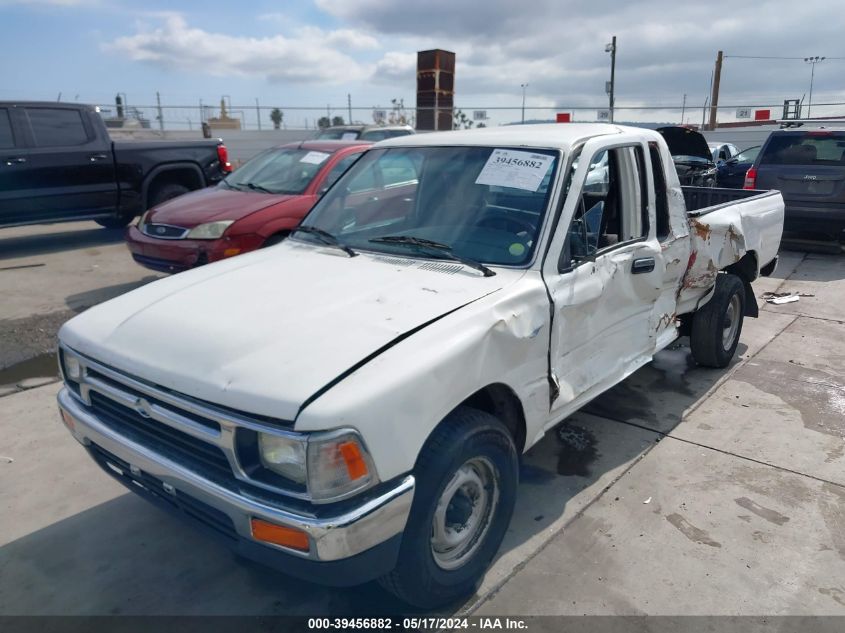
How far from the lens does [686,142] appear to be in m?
10.8

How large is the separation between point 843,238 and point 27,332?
1045 centimetres

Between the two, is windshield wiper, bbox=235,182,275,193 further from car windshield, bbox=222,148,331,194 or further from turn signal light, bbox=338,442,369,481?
turn signal light, bbox=338,442,369,481

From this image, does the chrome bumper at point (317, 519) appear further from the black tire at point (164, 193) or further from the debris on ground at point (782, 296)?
the black tire at point (164, 193)

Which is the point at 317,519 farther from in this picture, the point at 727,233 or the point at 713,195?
the point at 713,195

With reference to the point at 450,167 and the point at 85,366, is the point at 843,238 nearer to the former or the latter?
the point at 450,167

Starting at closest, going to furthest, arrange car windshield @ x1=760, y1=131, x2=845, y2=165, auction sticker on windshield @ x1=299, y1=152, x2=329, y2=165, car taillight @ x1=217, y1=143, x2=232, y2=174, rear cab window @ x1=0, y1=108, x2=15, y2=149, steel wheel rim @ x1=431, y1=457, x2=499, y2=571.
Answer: steel wheel rim @ x1=431, y1=457, x2=499, y2=571 → auction sticker on windshield @ x1=299, y1=152, x2=329, y2=165 → rear cab window @ x1=0, y1=108, x2=15, y2=149 → car windshield @ x1=760, y1=131, x2=845, y2=165 → car taillight @ x1=217, y1=143, x2=232, y2=174

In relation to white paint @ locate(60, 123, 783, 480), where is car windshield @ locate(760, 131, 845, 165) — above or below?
above

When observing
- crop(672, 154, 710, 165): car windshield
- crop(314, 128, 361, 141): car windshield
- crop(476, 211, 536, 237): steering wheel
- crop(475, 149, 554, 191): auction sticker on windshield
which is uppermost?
crop(314, 128, 361, 141): car windshield

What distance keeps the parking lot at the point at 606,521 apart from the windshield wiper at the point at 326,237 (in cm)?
158

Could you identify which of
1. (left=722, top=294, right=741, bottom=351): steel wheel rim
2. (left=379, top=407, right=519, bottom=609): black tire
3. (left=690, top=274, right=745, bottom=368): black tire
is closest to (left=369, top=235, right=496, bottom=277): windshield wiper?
(left=379, top=407, right=519, bottom=609): black tire

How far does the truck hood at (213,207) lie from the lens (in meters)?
6.69

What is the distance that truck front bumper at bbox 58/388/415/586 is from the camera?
2127 mm

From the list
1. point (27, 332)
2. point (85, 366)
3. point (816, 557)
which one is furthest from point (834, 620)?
point (27, 332)

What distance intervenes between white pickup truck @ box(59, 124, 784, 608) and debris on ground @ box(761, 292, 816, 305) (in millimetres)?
3899
